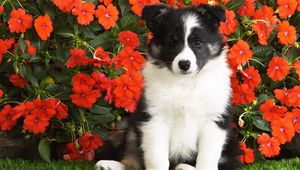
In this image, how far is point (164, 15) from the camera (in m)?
5.27

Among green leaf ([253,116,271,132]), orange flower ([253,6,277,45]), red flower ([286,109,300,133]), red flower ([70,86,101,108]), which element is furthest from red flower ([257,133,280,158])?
red flower ([70,86,101,108])

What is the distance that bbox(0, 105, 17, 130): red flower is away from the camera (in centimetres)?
601

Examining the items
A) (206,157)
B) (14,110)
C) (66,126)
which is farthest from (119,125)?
(206,157)

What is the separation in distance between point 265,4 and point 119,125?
1.81 metres

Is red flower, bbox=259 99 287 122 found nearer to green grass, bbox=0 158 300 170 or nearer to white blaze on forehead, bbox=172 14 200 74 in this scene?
green grass, bbox=0 158 300 170

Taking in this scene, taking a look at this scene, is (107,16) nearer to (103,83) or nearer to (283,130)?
(103,83)

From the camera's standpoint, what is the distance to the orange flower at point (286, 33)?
19.9 ft

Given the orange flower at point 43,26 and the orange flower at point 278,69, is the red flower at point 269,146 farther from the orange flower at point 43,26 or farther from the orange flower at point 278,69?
the orange flower at point 43,26

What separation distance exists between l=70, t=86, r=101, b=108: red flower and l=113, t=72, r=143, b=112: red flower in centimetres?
18

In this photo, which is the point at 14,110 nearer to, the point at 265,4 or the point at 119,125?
the point at 119,125

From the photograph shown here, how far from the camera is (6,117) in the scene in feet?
19.8

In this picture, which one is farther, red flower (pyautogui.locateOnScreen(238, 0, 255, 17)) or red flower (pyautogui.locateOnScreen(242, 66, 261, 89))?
red flower (pyautogui.locateOnScreen(238, 0, 255, 17))

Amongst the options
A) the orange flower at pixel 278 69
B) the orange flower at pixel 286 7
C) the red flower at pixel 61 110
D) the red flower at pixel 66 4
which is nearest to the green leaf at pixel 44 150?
the red flower at pixel 61 110

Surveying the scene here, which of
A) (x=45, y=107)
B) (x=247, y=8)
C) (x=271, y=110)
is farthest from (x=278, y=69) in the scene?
(x=45, y=107)
